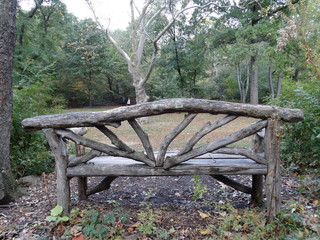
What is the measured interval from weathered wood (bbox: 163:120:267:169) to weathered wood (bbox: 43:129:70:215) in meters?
1.18

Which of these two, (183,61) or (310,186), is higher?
(183,61)

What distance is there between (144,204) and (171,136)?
54.1 inches

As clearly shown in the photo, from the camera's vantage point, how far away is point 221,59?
20203 millimetres

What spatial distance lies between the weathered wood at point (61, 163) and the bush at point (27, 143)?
6.29 feet

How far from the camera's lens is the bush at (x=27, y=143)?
464 centimetres

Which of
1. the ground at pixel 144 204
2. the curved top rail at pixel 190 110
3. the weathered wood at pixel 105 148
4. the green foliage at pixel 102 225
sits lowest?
the ground at pixel 144 204

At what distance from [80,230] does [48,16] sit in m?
19.1

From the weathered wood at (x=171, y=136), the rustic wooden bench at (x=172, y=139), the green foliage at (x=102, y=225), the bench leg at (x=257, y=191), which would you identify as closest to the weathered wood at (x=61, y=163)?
the rustic wooden bench at (x=172, y=139)

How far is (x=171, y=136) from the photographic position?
2602mm

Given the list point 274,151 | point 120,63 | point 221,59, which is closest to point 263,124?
point 274,151

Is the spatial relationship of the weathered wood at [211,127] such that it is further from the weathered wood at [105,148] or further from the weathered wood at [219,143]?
the weathered wood at [105,148]

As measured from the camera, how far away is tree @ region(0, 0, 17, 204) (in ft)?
11.1

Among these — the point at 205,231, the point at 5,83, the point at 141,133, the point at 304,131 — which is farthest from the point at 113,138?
the point at 304,131

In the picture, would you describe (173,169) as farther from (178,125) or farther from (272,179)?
(272,179)
